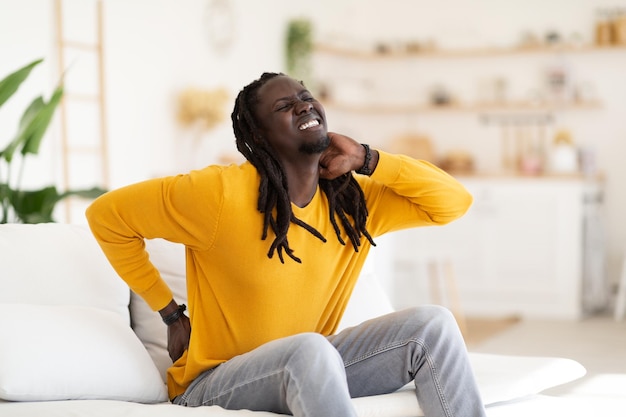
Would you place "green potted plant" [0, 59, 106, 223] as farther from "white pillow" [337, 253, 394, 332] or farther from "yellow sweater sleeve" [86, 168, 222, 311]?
"yellow sweater sleeve" [86, 168, 222, 311]

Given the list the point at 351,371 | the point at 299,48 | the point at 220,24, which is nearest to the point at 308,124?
the point at 351,371

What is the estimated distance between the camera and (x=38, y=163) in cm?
481

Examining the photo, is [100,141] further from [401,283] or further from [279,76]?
[279,76]

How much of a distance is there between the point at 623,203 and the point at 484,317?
133 centimetres

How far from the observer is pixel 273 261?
212 centimetres

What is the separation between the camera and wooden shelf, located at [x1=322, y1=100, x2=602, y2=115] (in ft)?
22.6

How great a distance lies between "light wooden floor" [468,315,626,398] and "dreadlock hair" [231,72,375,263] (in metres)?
2.00

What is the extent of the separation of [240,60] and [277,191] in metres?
4.33

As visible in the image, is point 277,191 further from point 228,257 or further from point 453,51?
point 453,51

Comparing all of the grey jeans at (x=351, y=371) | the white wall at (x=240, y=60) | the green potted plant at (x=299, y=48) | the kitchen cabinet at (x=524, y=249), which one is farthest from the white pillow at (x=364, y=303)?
the green potted plant at (x=299, y=48)

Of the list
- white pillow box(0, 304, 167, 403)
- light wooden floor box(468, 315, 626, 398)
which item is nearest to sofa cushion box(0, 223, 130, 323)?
white pillow box(0, 304, 167, 403)

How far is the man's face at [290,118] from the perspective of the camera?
83.1 inches

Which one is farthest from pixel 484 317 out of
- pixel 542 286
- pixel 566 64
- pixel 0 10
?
pixel 0 10

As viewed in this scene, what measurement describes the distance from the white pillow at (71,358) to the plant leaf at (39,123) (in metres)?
1.54
